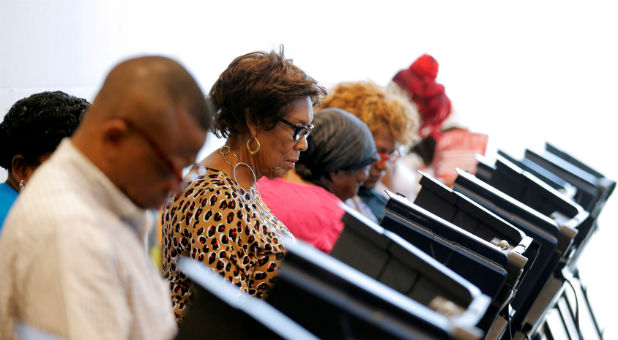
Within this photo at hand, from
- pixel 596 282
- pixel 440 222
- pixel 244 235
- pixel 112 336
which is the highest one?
pixel 440 222

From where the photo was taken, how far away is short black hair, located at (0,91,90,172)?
137 cm

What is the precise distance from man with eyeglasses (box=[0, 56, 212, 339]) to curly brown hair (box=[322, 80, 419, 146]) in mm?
2055

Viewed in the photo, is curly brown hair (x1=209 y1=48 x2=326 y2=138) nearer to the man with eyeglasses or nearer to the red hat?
the man with eyeglasses

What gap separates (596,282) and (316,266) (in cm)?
337

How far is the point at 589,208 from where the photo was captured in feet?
7.89

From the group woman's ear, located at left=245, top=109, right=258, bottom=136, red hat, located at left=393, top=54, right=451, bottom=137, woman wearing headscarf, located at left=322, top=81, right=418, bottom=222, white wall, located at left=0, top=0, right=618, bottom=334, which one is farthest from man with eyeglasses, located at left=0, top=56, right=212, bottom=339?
white wall, located at left=0, top=0, right=618, bottom=334

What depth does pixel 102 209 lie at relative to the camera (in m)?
0.71

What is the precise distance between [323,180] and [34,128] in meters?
1.05

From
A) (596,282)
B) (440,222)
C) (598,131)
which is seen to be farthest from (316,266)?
(598,131)

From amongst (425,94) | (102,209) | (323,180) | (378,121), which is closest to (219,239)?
(102,209)

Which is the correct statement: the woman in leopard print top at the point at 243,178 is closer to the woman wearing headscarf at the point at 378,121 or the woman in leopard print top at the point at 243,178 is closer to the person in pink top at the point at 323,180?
the person in pink top at the point at 323,180

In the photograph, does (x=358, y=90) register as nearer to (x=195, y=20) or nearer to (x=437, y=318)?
(x=195, y=20)

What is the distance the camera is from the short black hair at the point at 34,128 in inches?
53.9

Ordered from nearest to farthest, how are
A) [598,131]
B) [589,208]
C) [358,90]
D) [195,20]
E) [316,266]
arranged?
[316,266] → [589,208] → [358,90] → [195,20] → [598,131]
